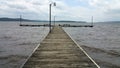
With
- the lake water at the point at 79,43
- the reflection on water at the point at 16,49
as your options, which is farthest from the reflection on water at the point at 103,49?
the reflection on water at the point at 16,49

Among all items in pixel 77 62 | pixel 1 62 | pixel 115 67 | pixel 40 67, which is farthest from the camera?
pixel 1 62

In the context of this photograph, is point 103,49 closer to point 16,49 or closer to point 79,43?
point 79,43

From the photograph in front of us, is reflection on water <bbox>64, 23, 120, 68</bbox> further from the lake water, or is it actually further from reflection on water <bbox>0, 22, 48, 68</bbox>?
reflection on water <bbox>0, 22, 48, 68</bbox>

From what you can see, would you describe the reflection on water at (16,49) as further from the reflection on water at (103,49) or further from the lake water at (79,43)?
the reflection on water at (103,49)

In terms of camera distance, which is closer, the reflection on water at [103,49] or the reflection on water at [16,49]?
the reflection on water at [16,49]

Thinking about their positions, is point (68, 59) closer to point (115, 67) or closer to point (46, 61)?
point (46, 61)

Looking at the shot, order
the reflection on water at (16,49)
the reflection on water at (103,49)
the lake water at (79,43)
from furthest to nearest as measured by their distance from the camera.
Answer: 1. the reflection on water at (103,49)
2. the lake water at (79,43)
3. the reflection on water at (16,49)

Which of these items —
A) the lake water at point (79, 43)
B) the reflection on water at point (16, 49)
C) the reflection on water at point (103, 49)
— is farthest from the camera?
the reflection on water at point (103, 49)

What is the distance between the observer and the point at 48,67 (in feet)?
38.1

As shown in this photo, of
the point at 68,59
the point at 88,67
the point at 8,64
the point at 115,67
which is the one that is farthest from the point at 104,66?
the point at 8,64

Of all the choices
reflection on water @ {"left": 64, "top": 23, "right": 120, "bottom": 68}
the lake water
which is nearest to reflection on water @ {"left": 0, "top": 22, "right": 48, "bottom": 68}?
the lake water

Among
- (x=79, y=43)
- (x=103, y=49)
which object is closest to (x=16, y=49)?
(x=103, y=49)

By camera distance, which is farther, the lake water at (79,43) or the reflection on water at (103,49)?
the reflection on water at (103,49)

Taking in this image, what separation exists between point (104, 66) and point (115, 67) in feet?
2.44
